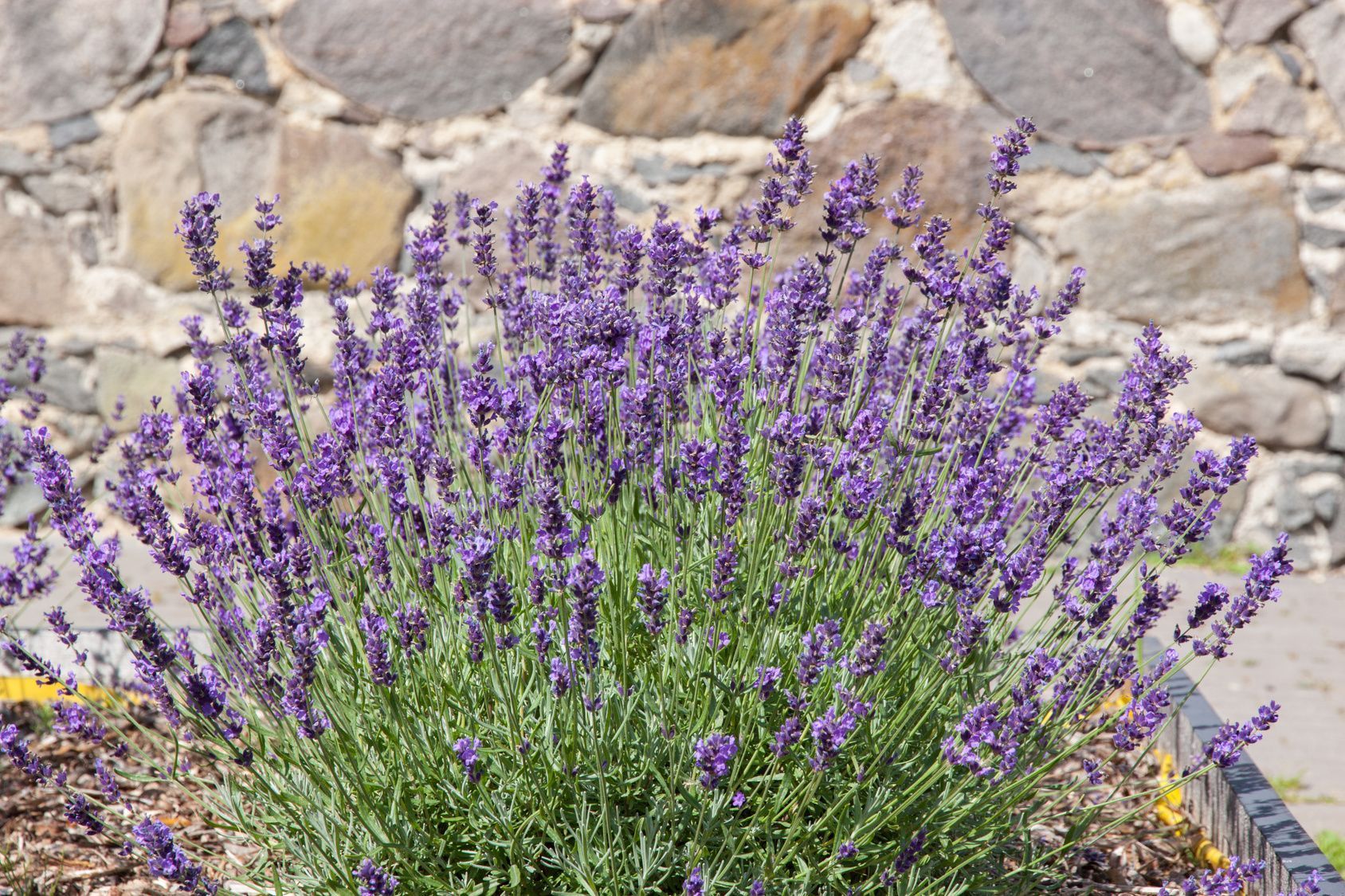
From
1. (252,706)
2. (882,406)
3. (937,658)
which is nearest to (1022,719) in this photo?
(937,658)

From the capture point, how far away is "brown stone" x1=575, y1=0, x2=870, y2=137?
474 centimetres

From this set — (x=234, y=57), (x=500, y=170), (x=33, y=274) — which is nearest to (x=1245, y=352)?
(x=500, y=170)

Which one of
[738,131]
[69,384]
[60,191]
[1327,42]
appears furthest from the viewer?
[69,384]

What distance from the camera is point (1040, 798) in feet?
7.57

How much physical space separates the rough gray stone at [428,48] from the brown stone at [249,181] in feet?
0.80

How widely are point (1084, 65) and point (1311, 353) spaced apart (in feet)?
4.98

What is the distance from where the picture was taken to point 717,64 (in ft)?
15.8

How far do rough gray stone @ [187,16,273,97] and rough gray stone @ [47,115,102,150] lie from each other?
501mm

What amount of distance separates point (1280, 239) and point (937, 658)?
3.77 meters

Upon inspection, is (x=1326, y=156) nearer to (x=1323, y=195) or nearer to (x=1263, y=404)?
(x=1323, y=195)

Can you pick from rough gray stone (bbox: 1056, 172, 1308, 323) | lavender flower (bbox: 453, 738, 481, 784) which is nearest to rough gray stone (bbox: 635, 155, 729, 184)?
rough gray stone (bbox: 1056, 172, 1308, 323)

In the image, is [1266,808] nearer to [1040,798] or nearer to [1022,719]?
[1040,798]

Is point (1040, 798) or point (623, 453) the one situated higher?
point (623, 453)

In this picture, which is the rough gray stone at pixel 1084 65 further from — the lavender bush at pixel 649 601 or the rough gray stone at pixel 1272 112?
the lavender bush at pixel 649 601
